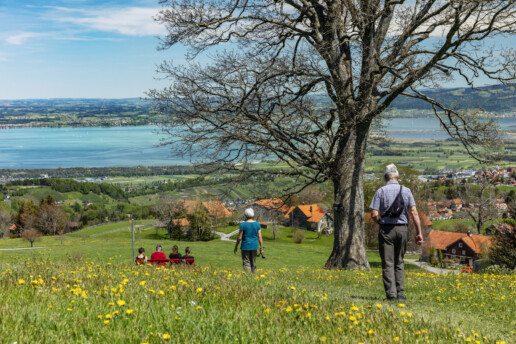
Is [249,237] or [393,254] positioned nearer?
[393,254]

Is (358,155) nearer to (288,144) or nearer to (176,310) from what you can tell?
(288,144)

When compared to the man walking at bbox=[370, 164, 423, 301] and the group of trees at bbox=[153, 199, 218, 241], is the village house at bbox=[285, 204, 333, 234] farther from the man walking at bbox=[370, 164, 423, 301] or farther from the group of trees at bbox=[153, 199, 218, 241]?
the man walking at bbox=[370, 164, 423, 301]

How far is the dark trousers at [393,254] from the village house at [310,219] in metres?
82.5

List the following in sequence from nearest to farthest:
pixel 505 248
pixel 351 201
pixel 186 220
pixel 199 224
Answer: pixel 351 201 → pixel 505 248 → pixel 199 224 → pixel 186 220

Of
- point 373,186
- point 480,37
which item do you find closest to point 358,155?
point 480,37

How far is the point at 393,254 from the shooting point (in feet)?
24.1

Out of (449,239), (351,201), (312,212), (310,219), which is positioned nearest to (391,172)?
(351,201)

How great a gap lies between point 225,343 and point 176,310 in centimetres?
102

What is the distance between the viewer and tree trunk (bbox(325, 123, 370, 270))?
47.8 ft

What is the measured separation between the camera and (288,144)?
1448 centimetres

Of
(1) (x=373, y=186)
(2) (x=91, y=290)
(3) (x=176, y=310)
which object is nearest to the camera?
(3) (x=176, y=310)

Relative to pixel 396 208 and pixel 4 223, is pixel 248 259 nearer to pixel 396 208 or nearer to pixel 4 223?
pixel 396 208

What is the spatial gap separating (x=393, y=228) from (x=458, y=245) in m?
69.2

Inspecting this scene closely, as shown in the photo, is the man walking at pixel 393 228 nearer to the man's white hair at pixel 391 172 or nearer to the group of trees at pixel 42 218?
the man's white hair at pixel 391 172
